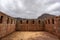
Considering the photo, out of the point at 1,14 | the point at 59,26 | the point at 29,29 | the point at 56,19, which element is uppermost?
the point at 1,14

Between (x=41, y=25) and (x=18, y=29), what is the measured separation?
5171 millimetres

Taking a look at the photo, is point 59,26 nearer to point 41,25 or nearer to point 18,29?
point 41,25

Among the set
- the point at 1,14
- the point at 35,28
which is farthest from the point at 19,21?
the point at 1,14

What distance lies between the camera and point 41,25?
15531 mm

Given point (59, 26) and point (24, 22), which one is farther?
point (24, 22)

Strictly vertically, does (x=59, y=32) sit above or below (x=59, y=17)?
below

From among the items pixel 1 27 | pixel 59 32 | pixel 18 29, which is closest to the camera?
pixel 1 27

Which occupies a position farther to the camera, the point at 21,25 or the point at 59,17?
the point at 21,25

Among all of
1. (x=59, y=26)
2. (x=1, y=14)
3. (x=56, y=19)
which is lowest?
(x=59, y=26)

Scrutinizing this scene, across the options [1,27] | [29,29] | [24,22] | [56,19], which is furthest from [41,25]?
[1,27]

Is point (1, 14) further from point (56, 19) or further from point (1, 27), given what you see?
point (56, 19)

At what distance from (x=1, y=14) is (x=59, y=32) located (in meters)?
7.50

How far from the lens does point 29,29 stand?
15.4 metres

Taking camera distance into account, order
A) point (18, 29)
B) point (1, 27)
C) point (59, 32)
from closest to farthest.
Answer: point (1, 27) < point (59, 32) < point (18, 29)
